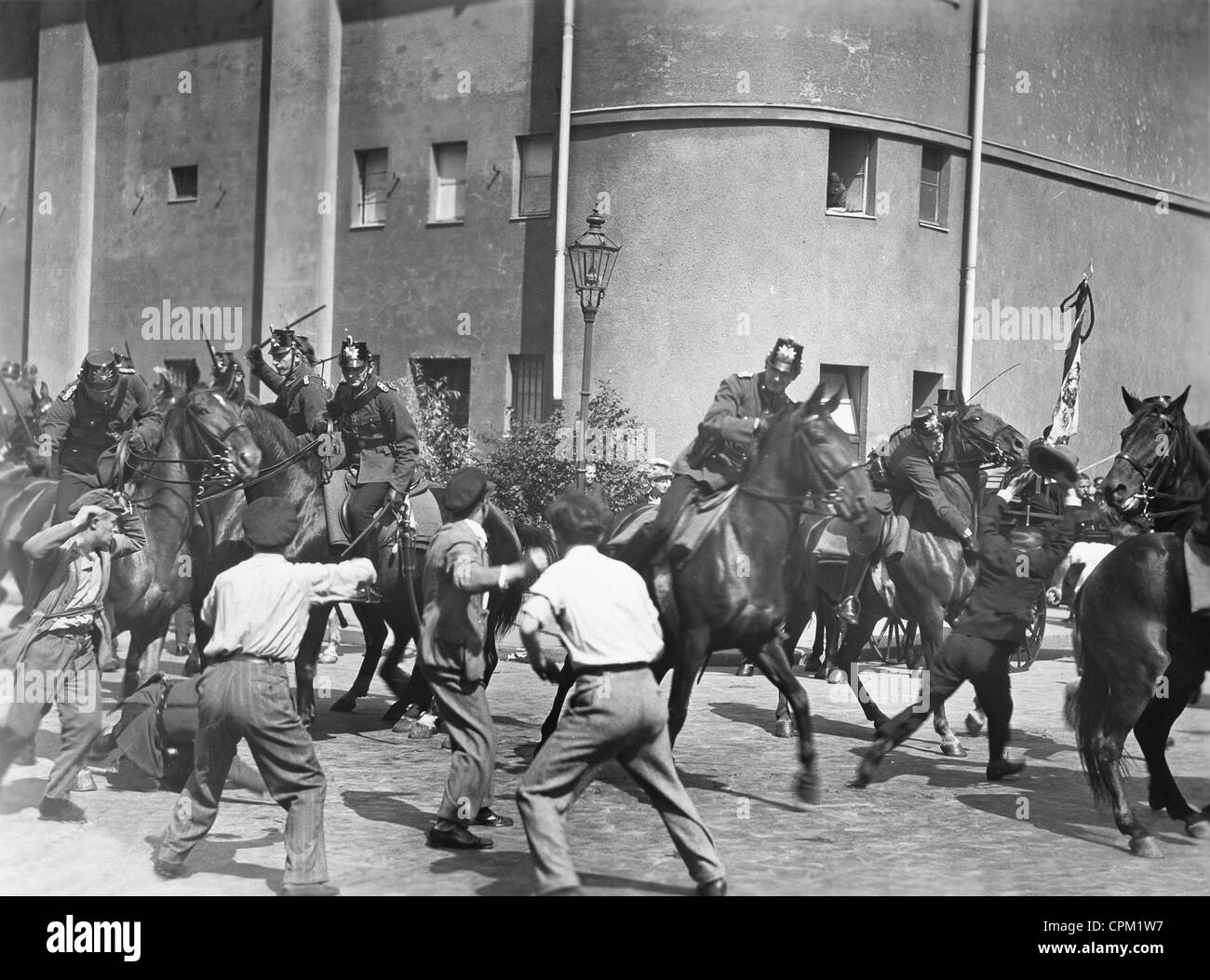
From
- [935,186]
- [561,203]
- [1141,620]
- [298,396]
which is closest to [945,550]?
[1141,620]

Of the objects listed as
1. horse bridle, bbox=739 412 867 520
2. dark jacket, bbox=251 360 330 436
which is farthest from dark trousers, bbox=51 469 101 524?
horse bridle, bbox=739 412 867 520

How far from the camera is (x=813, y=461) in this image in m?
8.84

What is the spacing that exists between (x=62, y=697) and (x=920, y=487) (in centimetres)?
678

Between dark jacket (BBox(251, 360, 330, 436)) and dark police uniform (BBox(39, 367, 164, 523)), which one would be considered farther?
dark jacket (BBox(251, 360, 330, 436))

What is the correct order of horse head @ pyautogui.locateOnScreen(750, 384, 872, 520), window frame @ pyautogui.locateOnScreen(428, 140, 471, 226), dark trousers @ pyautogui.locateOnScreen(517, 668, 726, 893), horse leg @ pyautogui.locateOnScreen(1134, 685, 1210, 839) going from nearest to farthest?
1. dark trousers @ pyautogui.locateOnScreen(517, 668, 726, 893)
2. horse leg @ pyautogui.locateOnScreen(1134, 685, 1210, 839)
3. horse head @ pyautogui.locateOnScreen(750, 384, 872, 520)
4. window frame @ pyautogui.locateOnScreen(428, 140, 471, 226)

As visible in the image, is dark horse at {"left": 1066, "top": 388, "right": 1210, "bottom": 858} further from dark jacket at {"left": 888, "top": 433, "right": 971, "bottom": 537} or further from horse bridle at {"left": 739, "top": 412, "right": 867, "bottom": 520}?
dark jacket at {"left": 888, "top": 433, "right": 971, "bottom": 537}

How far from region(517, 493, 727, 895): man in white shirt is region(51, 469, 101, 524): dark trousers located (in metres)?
5.56

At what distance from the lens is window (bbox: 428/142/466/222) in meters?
23.8

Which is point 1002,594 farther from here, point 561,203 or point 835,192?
point 561,203

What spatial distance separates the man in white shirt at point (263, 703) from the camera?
20.7 feet

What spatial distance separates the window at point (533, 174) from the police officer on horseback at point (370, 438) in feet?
39.6

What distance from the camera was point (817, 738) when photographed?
36.3ft

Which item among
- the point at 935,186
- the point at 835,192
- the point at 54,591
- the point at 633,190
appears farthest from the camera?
the point at 935,186
